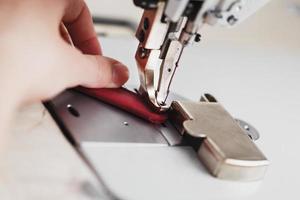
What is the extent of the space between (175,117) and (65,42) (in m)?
0.22

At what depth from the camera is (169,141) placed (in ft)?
2.90

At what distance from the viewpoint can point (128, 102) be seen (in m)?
0.92

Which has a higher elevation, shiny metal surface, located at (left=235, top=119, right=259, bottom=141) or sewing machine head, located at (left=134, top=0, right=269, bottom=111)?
sewing machine head, located at (left=134, top=0, right=269, bottom=111)

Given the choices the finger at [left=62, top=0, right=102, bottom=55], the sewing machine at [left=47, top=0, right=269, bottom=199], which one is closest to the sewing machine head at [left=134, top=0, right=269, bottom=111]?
the sewing machine at [left=47, top=0, right=269, bottom=199]

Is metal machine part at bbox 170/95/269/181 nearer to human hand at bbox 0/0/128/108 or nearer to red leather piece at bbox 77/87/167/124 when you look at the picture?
red leather piece at bbox 77/87/167/124

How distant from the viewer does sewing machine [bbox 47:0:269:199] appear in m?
0.79

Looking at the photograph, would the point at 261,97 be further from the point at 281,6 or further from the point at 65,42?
the point at 281,6

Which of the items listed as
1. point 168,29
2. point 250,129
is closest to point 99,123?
point 168,29

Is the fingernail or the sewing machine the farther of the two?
the fingernail

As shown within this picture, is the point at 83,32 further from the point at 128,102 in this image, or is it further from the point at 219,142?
the point at 219,142

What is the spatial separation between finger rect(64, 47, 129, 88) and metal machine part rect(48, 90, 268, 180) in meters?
0.03

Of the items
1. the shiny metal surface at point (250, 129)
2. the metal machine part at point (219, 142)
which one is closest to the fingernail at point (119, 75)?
the metal machine part at point (219, 142)

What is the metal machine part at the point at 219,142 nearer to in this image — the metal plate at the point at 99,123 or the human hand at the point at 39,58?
the metal plate at the point at 99,123

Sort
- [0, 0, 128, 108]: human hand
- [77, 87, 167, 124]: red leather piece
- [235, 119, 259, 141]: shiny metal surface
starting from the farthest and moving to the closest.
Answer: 1. [235, 119, 259, 141]: shiny metal surface
2. [77, 87, 167, 124]: red leather piece
3. [0, 0, 128, 108]: human hand
